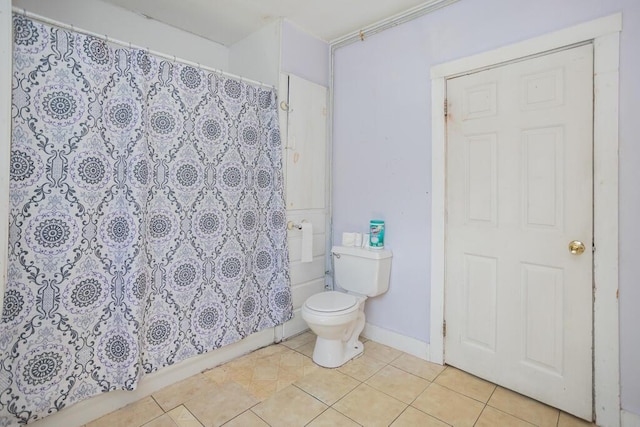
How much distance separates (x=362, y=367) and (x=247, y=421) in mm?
764

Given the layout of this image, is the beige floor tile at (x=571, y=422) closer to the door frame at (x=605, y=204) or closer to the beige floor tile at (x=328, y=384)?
the door frame at (x=605, y=204)

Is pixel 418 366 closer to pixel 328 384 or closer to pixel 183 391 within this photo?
pixel 328 384

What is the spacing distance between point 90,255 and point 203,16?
5.61 ft

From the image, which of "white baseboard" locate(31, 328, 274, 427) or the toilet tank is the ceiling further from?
"white baseboard" locate(31, 328, 274, 427)

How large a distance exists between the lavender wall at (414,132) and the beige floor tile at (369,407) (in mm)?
560

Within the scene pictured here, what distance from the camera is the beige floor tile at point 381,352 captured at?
2.11 metres

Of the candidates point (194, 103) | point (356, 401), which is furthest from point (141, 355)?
point (194, 103)

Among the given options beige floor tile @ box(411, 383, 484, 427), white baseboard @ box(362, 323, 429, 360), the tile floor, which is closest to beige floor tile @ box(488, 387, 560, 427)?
the tile floor

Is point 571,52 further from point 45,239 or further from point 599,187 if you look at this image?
point 45,239

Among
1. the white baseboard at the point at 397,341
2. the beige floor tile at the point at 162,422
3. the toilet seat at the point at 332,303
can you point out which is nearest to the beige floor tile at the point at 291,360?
the toilet seat at the point at 332,303

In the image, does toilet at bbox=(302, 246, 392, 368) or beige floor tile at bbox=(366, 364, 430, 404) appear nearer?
beige floor tile at bbox=(366, 364, 430, 404)

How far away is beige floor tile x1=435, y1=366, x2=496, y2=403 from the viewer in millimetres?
1732

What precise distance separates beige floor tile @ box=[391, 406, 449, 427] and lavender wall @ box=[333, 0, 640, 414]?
0.59 meters

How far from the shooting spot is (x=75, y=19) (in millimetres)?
1911
